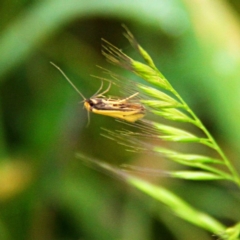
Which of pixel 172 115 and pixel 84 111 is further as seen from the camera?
pixel 84 111

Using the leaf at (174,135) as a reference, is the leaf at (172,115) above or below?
above

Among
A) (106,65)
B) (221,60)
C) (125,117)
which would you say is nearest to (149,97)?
(125,117)

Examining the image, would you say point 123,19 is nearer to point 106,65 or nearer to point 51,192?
point 106,65

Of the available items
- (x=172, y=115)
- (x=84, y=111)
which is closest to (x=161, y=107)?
(x=172, y=115)

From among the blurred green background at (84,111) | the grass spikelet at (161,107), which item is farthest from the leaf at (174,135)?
the blurred green background at (84,111)

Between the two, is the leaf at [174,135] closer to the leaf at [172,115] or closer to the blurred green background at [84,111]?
the leaf at [172,115]

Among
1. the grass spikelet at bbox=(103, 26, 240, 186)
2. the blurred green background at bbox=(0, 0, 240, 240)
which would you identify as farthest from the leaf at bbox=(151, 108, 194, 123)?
the blurred green background at bbox=(0, 0, 240, 240)

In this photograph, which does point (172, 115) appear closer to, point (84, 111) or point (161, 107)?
point (161, 107)

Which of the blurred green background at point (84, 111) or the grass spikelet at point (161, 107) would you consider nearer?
the grass spikelet at point (161, 107)
